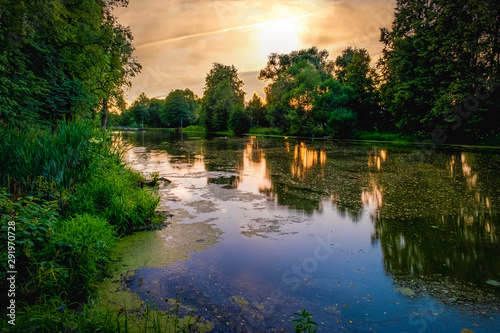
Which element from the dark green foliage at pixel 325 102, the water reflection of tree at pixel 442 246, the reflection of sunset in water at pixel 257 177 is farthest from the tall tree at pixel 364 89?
the water reflection of tree at pixel 442 246

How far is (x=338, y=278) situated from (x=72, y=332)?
3.02 m

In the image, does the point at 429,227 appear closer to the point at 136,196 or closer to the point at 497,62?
the point at 136,196

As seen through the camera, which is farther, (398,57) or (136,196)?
(398,57)

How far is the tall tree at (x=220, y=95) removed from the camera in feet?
205

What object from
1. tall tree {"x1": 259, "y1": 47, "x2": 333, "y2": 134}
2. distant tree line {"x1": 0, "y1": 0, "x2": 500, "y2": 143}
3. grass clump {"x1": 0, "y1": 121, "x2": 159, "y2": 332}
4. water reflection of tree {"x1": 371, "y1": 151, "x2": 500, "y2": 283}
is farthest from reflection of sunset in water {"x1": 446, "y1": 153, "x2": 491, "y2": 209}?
tall tree {"x1": 259, "y1": 47, "x2": 333, "y2": 134}

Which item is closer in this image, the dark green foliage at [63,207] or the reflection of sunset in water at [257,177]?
the dark green foliage at [63,207]

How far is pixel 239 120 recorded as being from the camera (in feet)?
183

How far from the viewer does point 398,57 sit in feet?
102

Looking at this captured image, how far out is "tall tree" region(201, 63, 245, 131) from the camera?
62469 millimetres

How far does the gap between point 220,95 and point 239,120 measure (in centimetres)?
1161

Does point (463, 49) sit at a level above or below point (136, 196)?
above

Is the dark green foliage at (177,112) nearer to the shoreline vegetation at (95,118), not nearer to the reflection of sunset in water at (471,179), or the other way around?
the shoreline vegetation at (95,118)

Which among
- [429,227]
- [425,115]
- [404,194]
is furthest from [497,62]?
[429,227]

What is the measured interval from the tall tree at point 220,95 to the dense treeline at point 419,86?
15622 mm
